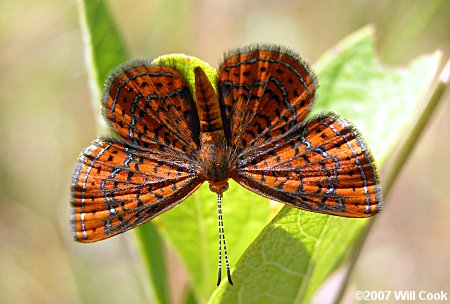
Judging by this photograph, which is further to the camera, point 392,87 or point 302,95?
point 392,87

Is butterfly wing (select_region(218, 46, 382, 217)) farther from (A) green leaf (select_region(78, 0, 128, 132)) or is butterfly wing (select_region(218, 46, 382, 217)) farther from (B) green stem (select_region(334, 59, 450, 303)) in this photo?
(A) green leaf (select_region(78, 0, 128, 132))

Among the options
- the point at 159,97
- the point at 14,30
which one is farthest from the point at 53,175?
the point at 159,97

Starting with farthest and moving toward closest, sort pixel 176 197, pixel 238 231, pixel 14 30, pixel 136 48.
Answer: pixel 136 48 → pixel 14 30 → pixel 238 231 → pixel 176 197

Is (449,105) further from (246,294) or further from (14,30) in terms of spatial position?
(246,294)

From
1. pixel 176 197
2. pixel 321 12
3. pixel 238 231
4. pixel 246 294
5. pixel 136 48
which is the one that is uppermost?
pixel 321 12

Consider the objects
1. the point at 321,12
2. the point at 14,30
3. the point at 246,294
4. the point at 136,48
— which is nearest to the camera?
the point at 246,294

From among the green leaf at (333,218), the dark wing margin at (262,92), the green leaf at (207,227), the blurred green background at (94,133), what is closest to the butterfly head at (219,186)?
the green leaf at (207,227)

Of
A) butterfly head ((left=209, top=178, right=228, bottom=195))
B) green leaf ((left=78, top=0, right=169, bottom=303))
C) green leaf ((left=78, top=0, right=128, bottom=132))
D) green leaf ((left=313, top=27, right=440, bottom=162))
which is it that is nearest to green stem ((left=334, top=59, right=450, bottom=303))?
green leaf ((left=313, top=27, right=440, bottom=162))
